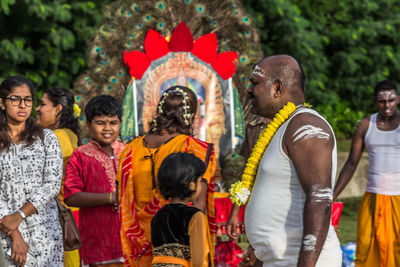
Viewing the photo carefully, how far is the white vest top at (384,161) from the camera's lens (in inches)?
229

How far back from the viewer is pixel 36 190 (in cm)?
389

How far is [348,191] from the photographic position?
12.7 m

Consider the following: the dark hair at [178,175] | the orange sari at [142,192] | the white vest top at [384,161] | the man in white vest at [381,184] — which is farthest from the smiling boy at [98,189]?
the white vest top at [384,161]

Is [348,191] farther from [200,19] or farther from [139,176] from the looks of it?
[139,176]

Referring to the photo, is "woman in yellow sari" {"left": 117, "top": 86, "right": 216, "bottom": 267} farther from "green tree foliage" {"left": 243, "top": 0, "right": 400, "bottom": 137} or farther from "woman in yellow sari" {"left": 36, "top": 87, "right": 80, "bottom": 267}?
"green tree foliage" {"left": 243, "top": 0, "right": 400, "bottom": 137}

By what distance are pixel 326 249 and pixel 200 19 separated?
732 centimetres

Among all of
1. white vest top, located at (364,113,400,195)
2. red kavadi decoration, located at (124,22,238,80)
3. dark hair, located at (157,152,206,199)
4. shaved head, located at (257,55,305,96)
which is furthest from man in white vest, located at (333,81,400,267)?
red kavadi decoration, located at (124,22,238,80)

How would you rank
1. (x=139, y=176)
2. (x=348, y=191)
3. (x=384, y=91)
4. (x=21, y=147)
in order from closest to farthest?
(x=139, y=176) < (x=21, y=147) < (x=384, y=91) < (x=348, y=191)

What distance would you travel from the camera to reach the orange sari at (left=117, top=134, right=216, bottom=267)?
3596mm

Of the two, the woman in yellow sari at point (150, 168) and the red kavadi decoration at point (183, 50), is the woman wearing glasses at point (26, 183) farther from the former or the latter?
the red kavadi decoration at point (183, 50)

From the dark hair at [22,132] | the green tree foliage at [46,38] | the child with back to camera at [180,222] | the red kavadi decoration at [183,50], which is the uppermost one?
the green tree foliage at [46,38]

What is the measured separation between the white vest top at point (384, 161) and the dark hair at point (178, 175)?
127 inches

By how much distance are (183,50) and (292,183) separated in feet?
A: 22.3

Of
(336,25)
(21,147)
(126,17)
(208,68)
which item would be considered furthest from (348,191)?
(21,147)
